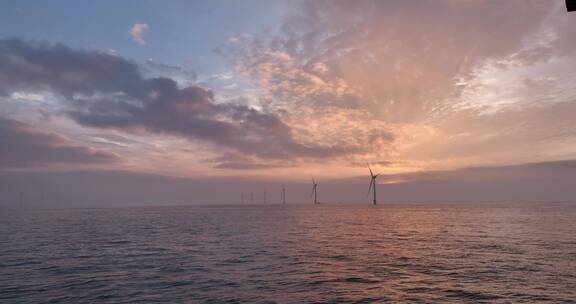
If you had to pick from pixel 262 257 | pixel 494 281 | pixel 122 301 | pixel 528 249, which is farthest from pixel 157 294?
pixel 528 249

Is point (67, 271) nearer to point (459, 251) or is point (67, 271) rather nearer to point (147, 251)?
point (147, 251)

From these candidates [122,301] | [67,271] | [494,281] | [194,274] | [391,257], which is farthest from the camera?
[391,257]

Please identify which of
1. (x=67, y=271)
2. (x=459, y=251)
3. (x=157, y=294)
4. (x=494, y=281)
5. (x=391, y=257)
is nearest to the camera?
(x=157, y=294)

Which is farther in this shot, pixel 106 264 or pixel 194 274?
pixel 106 264

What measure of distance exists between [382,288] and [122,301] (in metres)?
19.0

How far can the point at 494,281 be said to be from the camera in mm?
31938

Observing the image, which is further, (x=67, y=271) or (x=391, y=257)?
(x=391, y=257)

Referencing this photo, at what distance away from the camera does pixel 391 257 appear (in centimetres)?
4666

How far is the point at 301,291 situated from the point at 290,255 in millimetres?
19794

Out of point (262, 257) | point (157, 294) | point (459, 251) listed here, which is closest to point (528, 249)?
point (459, 251)

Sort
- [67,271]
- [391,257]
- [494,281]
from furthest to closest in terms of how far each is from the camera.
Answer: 1. [391,257]
2. [67,271]
3. [494,281]

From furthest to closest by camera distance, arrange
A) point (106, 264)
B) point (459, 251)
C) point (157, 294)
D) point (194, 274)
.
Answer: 1. point (459, 251)
2. point (106, 264)
3. point (194, 274)
4. point (157, 294)

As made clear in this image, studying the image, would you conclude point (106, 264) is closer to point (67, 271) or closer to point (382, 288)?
point (67, 271)

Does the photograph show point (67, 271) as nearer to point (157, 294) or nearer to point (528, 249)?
point (157, 294)
